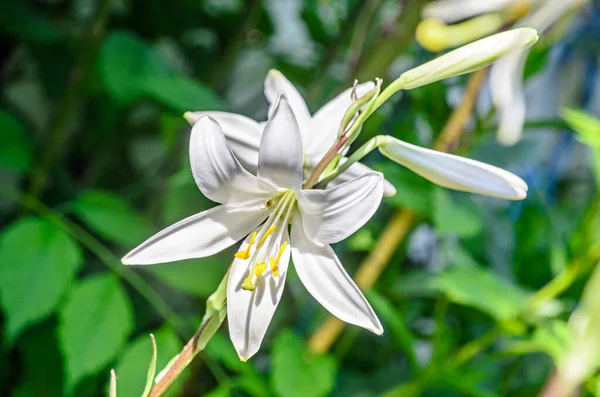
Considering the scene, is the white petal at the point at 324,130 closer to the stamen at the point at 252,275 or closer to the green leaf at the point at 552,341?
the stamen at the point at 252,275

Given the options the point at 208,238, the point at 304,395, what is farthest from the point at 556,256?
the point at 208,238

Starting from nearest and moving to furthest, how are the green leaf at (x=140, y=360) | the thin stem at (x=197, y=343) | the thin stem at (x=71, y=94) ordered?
the thin stem at (x=197, y=343) < the green leaf at (x=140, y=360) < the thin stem at (x=71, y=94)

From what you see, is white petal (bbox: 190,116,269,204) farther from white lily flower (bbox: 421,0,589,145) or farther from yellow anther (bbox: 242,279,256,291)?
white lily flower (bbox: 421,0,589,145)

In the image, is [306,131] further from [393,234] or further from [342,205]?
[393,234]

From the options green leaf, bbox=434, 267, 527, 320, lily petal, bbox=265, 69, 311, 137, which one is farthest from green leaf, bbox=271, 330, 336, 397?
lily petal, bbox=265, 69, 311, 137

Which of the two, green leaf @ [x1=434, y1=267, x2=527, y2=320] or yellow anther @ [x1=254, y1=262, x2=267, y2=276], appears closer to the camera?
yellow anther @ [x1=254, y1=262, x2=267, y2=276]

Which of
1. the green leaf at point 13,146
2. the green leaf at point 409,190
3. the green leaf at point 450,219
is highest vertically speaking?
the green leaf at point 13,146

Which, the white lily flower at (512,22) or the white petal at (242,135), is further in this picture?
the white lily flower at (512,22)

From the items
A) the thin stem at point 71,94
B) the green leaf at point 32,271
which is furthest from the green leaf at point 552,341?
the thin stem at point 71,94
